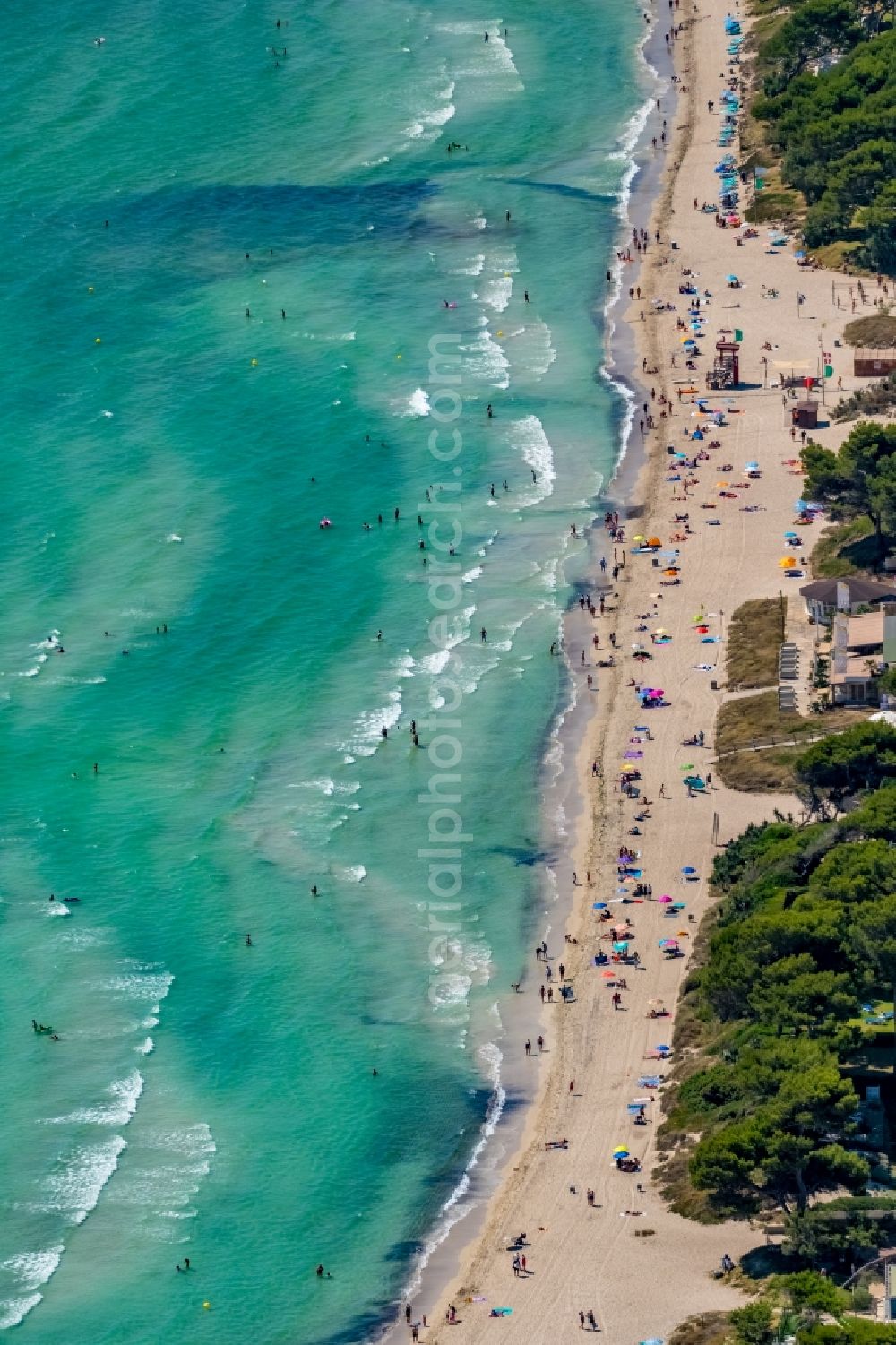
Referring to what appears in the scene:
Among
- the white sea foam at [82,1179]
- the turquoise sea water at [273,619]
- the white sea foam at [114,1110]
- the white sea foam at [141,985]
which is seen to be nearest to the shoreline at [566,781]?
the turquoise sea water at [273,619]

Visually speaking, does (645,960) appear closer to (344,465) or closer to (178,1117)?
(178,1117)

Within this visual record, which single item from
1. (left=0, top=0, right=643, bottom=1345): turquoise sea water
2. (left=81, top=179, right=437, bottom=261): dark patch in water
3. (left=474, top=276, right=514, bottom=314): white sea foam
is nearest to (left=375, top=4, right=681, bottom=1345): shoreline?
(left=0, top=0, right=643, bottom=1345): turquoise sea water

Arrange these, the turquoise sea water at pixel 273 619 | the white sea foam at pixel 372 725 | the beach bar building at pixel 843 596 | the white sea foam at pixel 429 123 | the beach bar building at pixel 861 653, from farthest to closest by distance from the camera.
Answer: the white sea foam at pixel 429 123, the beach bar building at pixel 843 596, the white sea foam at pixel 372 725, the beach bar building at pixel 861 653, the turquoise sea water at pixel 273 619

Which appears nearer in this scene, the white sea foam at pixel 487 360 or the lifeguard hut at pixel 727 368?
the lifeguard hut at pixel 727 368

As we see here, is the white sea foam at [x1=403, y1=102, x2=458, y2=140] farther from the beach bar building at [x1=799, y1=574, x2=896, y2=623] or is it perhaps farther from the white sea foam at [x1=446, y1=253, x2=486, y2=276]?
the beach bar building at [x1=799, y1=574, x2=896, y2=623]

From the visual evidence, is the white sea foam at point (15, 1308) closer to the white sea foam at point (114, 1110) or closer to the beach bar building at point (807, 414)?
the white sea foam at point (114, 1110)

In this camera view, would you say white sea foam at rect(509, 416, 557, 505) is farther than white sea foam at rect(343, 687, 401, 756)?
Yes
